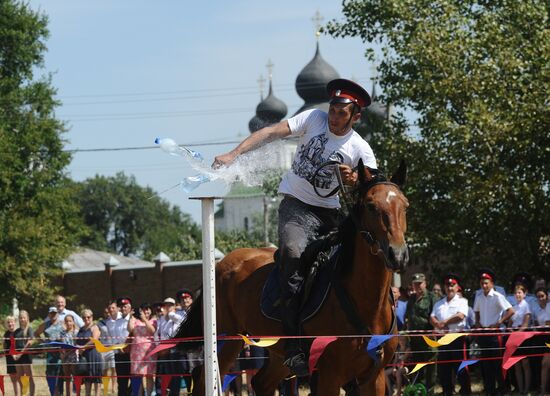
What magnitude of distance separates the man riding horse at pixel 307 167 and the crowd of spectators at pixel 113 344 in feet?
25.0

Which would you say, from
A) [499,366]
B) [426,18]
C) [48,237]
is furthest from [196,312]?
[48,237]

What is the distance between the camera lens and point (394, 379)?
664 inches

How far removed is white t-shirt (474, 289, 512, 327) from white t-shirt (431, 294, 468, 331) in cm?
23

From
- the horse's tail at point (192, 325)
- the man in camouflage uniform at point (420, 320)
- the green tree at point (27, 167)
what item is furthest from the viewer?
the green tree at point (27, 167)

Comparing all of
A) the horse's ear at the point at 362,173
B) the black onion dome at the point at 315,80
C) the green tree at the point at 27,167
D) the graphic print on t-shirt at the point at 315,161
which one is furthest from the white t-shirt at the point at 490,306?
the black onion dome at the point at 315,80

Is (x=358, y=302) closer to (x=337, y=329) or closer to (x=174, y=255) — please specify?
(x=337, y=329)

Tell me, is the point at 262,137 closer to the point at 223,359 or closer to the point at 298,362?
the point at 298,362

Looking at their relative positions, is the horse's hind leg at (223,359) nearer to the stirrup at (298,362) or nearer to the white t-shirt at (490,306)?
the stirrup at (298,362)

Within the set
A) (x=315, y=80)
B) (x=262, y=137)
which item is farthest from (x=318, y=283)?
(x=315, y=80)

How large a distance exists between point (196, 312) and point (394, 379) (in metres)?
6.76

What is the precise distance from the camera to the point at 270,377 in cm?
1029

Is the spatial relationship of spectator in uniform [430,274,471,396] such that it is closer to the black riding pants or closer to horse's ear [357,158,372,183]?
the black riding pants

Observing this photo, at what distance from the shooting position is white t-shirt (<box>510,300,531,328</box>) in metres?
15.2

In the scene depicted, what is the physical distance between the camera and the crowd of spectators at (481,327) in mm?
15133
